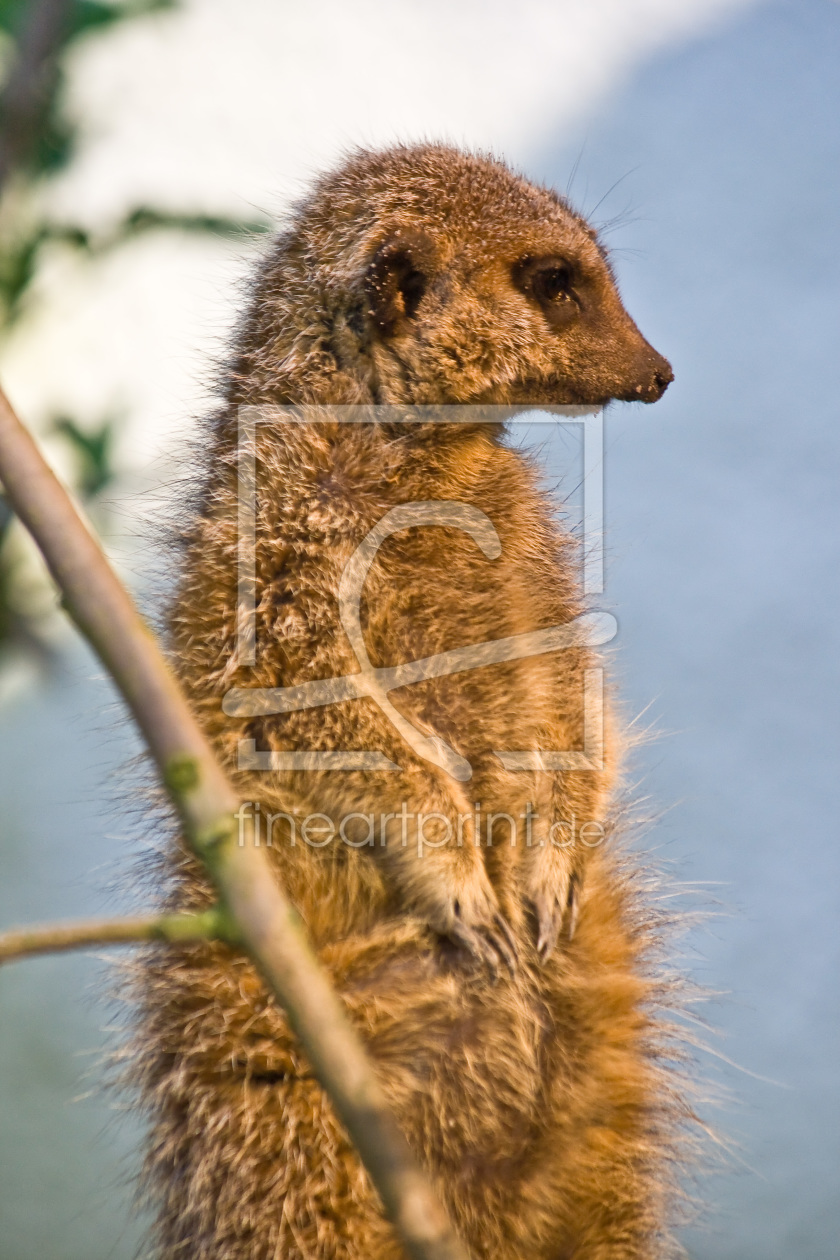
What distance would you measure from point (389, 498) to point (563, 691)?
408 millimetres

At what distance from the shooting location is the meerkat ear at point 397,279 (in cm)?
172

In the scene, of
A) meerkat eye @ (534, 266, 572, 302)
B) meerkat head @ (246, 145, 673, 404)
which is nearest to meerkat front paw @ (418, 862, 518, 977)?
meerkat head @ (246, 145, 673, 404)

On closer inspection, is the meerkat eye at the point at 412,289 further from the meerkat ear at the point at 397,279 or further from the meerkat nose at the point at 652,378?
the meerkat nose at the point at 652,378

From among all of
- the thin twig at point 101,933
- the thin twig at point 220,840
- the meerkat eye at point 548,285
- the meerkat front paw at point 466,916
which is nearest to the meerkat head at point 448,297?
the meerkat eye at point 548,285

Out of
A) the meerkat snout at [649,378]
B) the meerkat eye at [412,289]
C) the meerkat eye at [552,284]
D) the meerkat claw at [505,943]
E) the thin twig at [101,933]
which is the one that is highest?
the meerkat eye at [552,284]

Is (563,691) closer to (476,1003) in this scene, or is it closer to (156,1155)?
(476,1003)

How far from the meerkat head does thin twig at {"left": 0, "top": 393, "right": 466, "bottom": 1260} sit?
1.01 metres

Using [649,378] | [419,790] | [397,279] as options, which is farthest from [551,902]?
[397,279]

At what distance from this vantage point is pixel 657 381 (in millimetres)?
1860

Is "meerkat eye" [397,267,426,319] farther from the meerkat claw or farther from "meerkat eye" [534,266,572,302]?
the meerkat claw

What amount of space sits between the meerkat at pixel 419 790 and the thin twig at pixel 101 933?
74 centimetres

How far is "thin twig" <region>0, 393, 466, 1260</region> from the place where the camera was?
2.34ft

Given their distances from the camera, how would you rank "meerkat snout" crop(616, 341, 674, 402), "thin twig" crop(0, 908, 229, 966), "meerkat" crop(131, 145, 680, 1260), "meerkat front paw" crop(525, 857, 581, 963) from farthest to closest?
"meerkat snout" crop(616, 341, 674, 402), "meerkat front paw" crop(525, 857, 581, 963), "meerkat" crop(131, 145, 680, 1260), "thin twig" crop(0, 908, 229, 966)

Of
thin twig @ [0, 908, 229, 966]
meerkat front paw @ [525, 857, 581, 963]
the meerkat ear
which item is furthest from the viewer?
the meerkat ear
